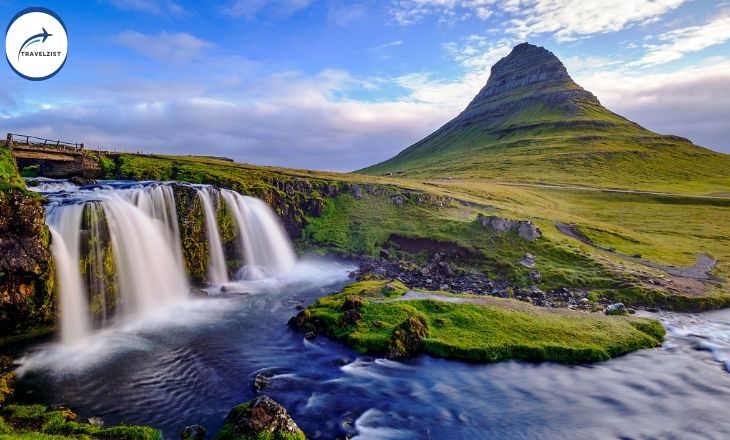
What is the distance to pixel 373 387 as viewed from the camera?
21359 mm

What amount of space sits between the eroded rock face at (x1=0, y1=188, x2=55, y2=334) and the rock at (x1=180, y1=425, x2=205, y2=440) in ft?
55.9

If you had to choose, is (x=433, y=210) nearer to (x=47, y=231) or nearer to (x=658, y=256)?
(x=658, y=256)

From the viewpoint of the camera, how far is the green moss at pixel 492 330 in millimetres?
24717

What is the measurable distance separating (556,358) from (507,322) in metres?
3.88

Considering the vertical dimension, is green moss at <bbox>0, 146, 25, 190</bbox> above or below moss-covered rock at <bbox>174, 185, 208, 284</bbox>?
above

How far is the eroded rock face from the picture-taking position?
2494 centimetres

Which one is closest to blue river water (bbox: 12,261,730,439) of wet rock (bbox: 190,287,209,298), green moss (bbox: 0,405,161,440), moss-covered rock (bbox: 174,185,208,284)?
green moss (bbox: 0,405,161,440)

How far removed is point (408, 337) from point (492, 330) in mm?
5765

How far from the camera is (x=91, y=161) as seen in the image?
53.8 metres

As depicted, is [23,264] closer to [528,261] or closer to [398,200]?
[528,261]

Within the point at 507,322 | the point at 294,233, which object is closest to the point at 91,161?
the point at 294,233

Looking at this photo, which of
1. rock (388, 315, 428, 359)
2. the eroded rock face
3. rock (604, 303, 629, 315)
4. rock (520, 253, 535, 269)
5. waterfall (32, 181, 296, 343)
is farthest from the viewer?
rock (520, 253, 535, 269)

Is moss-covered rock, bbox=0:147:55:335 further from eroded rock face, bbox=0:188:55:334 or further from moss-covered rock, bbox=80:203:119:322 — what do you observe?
moss-covered rock, bbox=80:203:119:322

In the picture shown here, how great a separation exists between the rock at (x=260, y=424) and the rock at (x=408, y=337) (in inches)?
388
